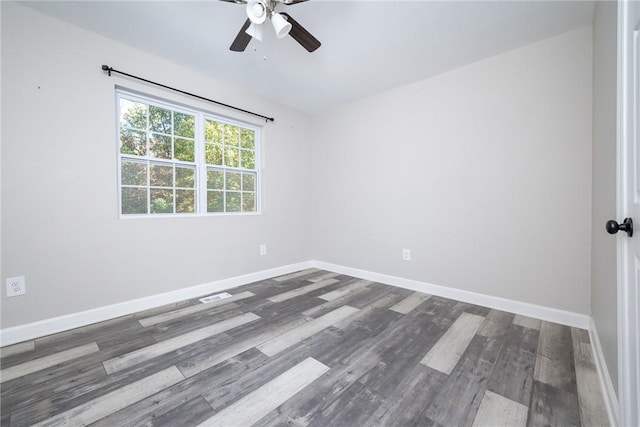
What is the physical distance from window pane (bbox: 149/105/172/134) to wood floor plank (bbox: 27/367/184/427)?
2.31 meters

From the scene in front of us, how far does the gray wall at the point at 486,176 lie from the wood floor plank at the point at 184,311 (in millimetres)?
1700

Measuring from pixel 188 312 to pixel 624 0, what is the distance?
130 inches

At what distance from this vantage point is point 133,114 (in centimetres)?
253

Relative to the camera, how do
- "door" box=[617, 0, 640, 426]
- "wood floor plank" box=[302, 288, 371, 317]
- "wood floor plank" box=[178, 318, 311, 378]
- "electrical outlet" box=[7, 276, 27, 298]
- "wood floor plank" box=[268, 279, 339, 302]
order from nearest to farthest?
1. "door" box=[617, 0, 640, 426]
2. "wood floor plank" box=[178, 318, 311, 378]
3. "electrical outlet" box=[7, 276, 27, 298]
4. "wood floor plank" box=[302, 288, 371, 317]
5. "wood floor plank" box=[268, 279, 339, 302]

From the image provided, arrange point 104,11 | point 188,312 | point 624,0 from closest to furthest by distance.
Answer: point 624,0 < point 104,11 < point 188,312

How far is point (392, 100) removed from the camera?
324 cm

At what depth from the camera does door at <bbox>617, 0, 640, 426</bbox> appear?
83cm

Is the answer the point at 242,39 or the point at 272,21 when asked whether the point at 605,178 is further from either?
the point at 242,39

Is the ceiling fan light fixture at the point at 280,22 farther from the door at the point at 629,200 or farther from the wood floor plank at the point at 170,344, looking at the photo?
the wood floor plank at the point at 170,344

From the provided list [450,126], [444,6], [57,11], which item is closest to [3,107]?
[57,11]

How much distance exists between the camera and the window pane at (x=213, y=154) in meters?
3.07

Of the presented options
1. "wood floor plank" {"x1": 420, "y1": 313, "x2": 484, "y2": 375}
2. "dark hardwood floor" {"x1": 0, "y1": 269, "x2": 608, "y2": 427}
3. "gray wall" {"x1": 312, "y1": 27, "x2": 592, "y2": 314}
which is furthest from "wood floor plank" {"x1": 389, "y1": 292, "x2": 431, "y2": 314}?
"wood floor plank" {"x1": 420, "y1": 313, "x2": 484, "y2": 375}

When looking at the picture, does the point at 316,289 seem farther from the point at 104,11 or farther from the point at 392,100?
the point at 104,11

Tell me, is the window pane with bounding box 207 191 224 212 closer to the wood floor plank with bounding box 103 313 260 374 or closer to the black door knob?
the wood floor plank with bounding box 103 313 260 374
